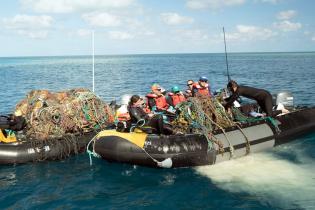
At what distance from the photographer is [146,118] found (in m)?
9.59

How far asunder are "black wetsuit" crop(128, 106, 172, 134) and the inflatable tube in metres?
2.09

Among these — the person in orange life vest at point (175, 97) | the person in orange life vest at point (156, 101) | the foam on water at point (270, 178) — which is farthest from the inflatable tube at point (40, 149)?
the foam on water at point (270, 178)

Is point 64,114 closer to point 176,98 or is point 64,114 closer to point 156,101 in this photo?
point 156,101

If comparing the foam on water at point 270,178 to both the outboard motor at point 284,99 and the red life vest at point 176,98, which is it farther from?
the outboard motor at point 284,99

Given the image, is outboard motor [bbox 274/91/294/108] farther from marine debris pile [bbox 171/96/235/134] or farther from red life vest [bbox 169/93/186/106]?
marine debris pile [bbox 171/96/235/134]

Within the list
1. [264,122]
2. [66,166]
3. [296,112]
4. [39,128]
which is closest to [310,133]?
[296,112]

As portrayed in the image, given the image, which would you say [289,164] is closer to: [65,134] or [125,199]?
[125,199]

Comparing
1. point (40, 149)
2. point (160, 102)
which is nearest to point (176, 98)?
point (160, 102)

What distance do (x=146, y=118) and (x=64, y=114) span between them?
2.84 m

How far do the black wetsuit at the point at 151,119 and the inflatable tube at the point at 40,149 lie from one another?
2090 millimetres

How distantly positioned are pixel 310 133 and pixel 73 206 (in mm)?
8275

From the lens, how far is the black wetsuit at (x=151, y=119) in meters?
9.44

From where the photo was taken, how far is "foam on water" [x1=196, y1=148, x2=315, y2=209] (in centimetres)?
741

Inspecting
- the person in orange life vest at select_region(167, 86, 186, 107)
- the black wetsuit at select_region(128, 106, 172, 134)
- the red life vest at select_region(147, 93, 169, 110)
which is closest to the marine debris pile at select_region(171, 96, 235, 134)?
the black wetsuit at select_region(128, 106, 172, 134)
